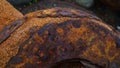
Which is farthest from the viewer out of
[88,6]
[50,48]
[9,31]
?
[88,6]

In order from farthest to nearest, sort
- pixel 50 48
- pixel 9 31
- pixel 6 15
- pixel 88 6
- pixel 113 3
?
pixel 88 6 < pixel 113 3 < pixel 6 15 < pixel 9 31 < pixel 50 48

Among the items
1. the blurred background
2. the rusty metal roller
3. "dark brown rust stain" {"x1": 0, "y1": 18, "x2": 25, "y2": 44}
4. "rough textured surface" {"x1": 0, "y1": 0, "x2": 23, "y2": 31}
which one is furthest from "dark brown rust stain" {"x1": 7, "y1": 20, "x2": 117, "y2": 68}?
the blurred background

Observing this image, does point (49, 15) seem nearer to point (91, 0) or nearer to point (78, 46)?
point (78, 46)

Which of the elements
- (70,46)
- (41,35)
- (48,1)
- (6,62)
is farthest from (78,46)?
(48,1)

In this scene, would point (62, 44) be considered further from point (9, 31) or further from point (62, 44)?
point (9, 31)

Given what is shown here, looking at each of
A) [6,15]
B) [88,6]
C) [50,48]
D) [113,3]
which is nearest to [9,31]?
[50,48]

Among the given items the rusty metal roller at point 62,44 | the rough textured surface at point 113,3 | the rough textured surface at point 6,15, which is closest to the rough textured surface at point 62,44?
the rusty metal roller at point 62,44
